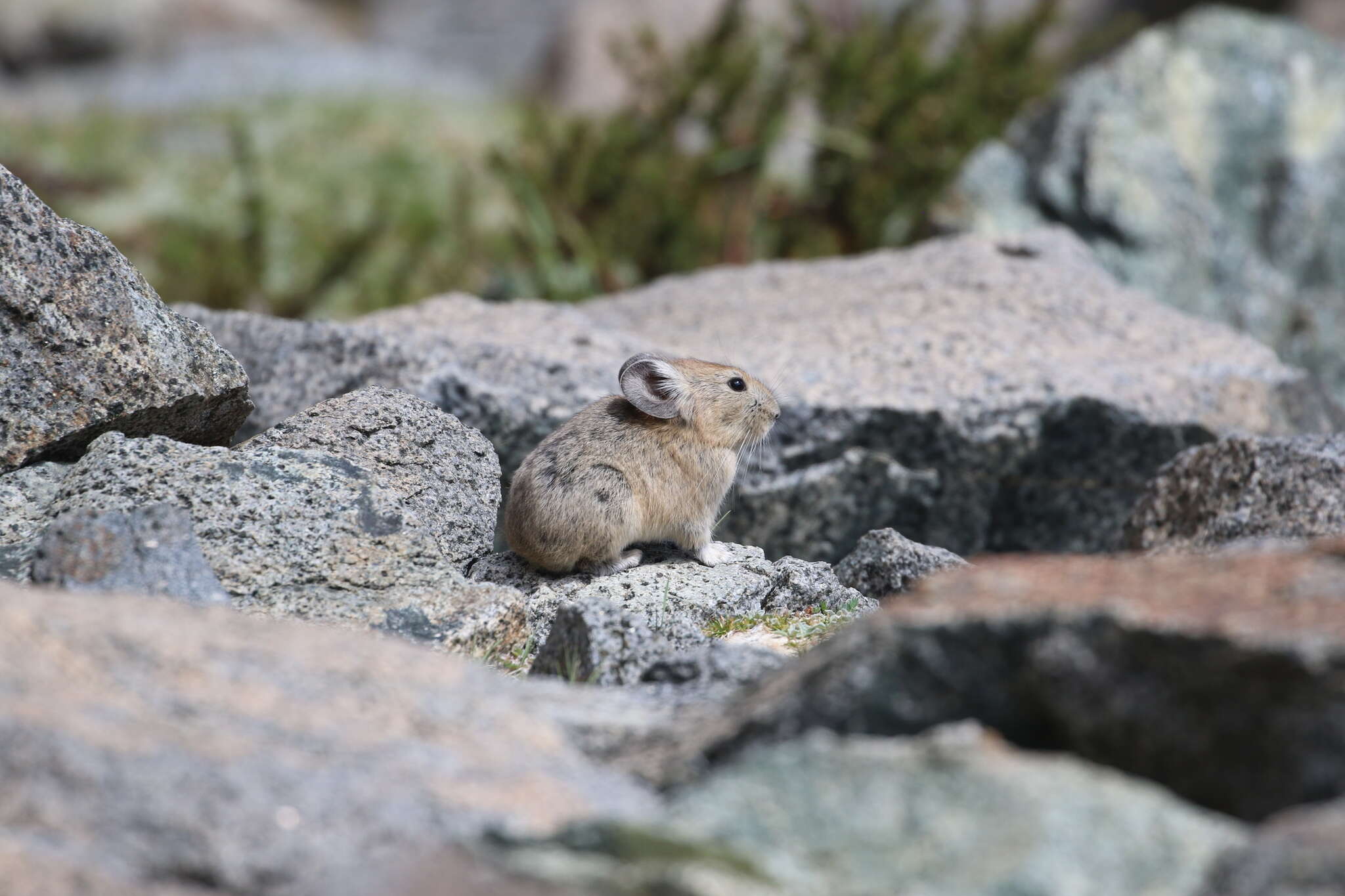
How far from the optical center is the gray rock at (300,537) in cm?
525

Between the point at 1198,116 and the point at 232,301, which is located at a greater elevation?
the point at 1198,116

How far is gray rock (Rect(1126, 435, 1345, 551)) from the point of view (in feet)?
18.6

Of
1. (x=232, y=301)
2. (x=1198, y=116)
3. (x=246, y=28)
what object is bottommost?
(x=232, y=301)

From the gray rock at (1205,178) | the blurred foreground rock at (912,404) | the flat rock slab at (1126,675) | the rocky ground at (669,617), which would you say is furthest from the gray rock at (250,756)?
the gray rock at (1205,178)

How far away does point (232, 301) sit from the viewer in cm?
1289

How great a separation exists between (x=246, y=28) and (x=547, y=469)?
23242mm

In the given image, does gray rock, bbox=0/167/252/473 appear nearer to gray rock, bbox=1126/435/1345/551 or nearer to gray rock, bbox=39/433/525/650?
gray rock, bbox=39/433/525/650

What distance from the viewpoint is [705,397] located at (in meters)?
6.87

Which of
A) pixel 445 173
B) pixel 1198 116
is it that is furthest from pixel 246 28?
pixel 1198 116

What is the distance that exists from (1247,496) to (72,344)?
480 centimetres

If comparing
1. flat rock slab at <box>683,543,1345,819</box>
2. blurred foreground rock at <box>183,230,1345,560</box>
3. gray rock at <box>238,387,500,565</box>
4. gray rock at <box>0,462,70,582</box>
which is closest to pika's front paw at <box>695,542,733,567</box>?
gray rock at <box>238,387,500,565</box>

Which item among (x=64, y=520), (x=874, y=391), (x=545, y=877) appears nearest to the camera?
(x=545, y=877)

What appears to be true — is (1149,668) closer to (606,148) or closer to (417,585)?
(417,585)

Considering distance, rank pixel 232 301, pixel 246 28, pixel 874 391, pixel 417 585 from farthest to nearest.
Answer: pixel 246 28 < pixel 232 301 < pixel 874 391 < pixel 417 585
